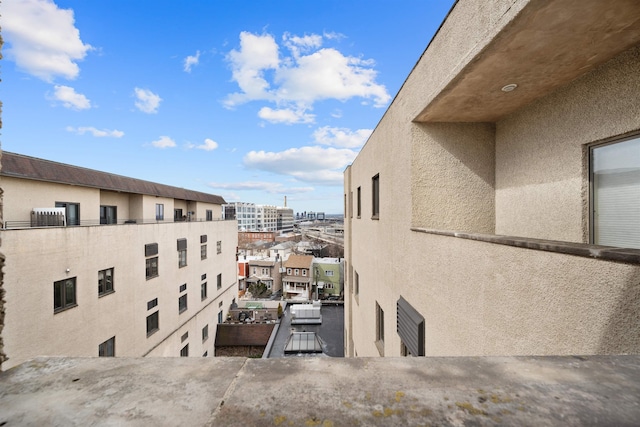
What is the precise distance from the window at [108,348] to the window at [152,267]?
361 centimetres

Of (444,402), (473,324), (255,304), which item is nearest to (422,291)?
(473,324)

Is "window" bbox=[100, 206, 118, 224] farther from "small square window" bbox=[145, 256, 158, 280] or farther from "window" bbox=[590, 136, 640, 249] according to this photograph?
"window" bbox=[590, 136, 640, 249]

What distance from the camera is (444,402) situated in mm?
1087

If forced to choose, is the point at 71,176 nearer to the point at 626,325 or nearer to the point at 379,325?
the point at 379,325

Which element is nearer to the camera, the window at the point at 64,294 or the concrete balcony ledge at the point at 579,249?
the concrete balcony ledge at the point at 579,249

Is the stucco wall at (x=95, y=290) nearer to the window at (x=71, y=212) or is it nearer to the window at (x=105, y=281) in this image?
the window at (x=105, y=281)

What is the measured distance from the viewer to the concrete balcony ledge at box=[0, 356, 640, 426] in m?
1.00

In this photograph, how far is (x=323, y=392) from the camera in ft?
3.76

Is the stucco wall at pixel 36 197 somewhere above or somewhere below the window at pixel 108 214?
above

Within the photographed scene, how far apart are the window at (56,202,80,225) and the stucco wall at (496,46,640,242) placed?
619 inches

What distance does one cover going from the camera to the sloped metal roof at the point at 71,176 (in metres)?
9.73

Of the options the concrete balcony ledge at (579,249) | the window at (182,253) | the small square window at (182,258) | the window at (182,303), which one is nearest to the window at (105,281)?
the window at (182,253)

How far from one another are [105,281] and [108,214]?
4705 millimetres

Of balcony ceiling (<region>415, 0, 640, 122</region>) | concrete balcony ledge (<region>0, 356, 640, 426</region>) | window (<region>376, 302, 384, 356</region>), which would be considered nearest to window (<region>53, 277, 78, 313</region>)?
window (<region>376, 302, 384, 356</region>)
